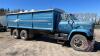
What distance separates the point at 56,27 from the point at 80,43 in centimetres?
254

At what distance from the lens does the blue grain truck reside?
33.4ft

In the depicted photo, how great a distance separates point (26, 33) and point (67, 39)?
5.18 metres

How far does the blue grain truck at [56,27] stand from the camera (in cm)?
1019

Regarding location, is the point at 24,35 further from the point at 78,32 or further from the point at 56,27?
the point at 78,32

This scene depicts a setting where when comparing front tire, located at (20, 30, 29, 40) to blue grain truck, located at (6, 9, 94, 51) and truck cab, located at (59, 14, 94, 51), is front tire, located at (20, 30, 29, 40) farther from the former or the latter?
truck cab, located at (59, 14, 94, 51)

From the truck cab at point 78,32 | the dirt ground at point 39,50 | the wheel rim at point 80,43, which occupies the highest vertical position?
the truck cab at point 78,32

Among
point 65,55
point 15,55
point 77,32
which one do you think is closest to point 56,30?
point 77,32

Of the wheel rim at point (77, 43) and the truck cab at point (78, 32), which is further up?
the truck cab at point (78, 32)

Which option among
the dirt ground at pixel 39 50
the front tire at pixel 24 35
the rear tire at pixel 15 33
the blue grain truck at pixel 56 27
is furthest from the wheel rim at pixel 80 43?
the rear tire at pixel 15 33

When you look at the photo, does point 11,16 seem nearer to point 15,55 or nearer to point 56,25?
point 56,25

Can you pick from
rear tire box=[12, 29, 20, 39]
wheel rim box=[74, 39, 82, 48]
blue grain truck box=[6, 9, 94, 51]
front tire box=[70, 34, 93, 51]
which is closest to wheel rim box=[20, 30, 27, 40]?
blue grain truck box=[6, 9, 94, 51]

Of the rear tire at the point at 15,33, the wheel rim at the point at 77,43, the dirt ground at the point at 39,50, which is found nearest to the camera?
the dirt ground at the point at 39,50

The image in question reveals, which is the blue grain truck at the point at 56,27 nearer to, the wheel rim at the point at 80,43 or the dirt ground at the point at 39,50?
the wheel rim at the point at 80,43

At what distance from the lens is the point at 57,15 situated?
12109 mm
